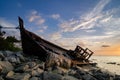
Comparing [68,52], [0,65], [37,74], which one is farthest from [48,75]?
[68,52]

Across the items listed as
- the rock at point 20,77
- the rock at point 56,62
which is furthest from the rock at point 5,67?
the rock at point 56,62

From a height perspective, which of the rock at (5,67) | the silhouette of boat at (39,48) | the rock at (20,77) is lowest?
→ the rock at (20,77)

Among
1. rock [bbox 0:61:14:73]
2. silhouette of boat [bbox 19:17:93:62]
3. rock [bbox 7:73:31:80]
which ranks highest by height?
silhouette of boat [bbox 19:17:93:62]

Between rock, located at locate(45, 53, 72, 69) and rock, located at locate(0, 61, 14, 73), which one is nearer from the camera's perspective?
rock, located at locate(0, 61, 14, 73)

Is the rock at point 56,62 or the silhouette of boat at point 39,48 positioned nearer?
the rock at point 56,62

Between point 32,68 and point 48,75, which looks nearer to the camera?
point 48,75

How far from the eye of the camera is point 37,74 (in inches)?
492

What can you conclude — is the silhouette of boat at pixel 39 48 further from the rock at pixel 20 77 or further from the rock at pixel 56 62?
the rock at pixel 20 77

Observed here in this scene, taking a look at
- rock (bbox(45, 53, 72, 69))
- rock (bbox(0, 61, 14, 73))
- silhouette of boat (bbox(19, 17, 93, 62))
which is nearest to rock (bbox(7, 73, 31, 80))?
rock (bbox(0, 61, 14, 73))

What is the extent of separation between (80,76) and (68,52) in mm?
9776

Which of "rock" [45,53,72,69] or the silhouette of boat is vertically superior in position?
the silhouette of boat

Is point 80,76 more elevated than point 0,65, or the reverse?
point 0,65

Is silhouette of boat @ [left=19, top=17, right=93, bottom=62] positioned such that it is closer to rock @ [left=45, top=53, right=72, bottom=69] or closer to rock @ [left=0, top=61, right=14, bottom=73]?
rock @ [left=45, top=53, right=72, bottom=69]

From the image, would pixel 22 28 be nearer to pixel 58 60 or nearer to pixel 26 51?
pixel 26 51
